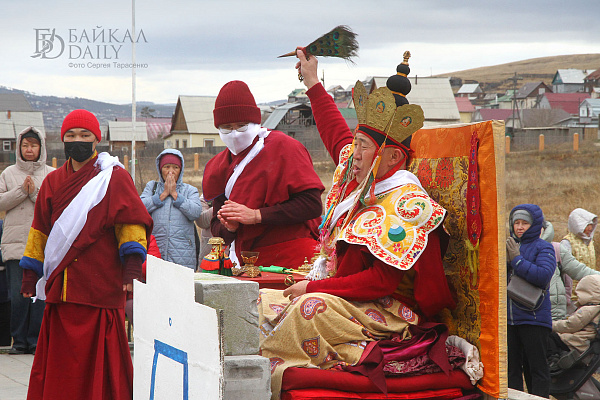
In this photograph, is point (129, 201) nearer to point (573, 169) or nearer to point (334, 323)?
point (334, 323)

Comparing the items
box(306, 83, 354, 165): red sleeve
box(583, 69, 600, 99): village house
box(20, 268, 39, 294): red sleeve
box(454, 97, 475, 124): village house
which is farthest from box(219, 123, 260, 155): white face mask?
box(583, 69, 600, 99): village house

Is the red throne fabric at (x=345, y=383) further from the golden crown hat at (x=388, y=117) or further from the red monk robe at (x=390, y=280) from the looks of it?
the golden crown hat at (x=388, y=117)

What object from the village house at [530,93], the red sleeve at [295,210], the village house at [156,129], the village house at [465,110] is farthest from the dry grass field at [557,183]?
the village house at [530,93]

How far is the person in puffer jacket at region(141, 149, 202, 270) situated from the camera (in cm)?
705

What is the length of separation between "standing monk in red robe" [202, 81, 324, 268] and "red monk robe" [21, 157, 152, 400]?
0.64 m

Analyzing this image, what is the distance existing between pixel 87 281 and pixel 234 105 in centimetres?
150

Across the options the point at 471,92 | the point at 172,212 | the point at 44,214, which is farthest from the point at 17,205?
the point at 471,92

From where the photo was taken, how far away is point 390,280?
11.2 feet

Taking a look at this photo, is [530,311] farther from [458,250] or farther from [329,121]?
[329,121]

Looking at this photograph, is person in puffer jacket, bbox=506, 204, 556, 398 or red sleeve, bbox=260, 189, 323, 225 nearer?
red sleeve, bbox=260, 189, 323, 225

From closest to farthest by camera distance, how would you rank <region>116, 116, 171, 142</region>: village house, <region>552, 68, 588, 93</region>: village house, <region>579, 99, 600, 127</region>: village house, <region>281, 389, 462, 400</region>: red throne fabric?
<region>281, 389, 462, 400</region>: red throne fabric < <region>116, 116, 171, 142</region>: village house < <region>579, 99, 600, 127</region>: village house < <region>552, 68, 588, 93</region>: village house

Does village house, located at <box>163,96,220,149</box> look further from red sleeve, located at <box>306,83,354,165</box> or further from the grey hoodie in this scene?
red sleeve, located at <box>306,83,354,165</box>

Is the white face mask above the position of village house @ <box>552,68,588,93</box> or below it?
below

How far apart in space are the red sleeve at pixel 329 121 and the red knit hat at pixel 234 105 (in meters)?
0.44
